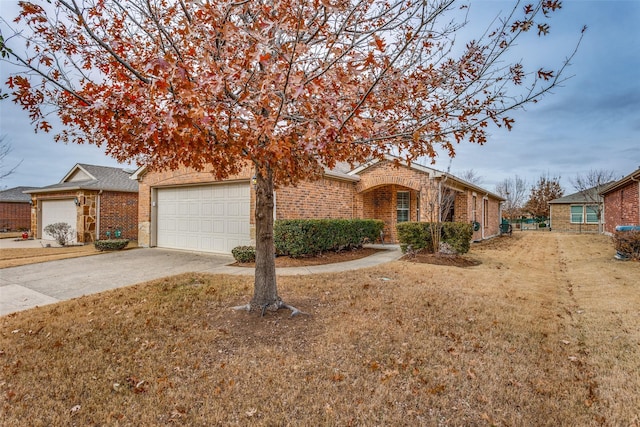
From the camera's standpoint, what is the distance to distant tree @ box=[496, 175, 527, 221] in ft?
144

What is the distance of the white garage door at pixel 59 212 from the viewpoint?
16.4 m

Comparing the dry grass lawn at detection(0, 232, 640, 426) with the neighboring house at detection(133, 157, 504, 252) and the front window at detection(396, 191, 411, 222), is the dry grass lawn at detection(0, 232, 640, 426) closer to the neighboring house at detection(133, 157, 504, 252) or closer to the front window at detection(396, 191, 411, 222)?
the neighboring house at detection(133, 157, 504, 252)

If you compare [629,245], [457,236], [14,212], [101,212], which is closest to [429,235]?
[457,236]

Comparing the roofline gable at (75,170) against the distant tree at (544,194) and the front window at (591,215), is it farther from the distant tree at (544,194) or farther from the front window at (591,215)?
the distant tree at (544,194)

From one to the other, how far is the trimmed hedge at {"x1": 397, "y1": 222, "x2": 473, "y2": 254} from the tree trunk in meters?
6.69

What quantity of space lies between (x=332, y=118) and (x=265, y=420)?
273 centimetres

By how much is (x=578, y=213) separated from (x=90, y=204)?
37755 mm

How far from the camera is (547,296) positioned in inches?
243

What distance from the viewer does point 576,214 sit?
29312mm

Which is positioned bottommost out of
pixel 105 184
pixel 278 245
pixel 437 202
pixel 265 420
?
pixel 265 420

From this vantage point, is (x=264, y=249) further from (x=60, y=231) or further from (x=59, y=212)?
(x=59, y=212)

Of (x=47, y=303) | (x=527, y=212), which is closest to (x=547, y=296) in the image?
(x=47, y=303)

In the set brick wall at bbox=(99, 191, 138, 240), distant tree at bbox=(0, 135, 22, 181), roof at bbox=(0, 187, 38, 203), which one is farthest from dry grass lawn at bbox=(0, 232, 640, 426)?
roof at bbox=(0, 187, 38, 203)

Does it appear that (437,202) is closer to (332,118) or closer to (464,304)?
(464,304)
